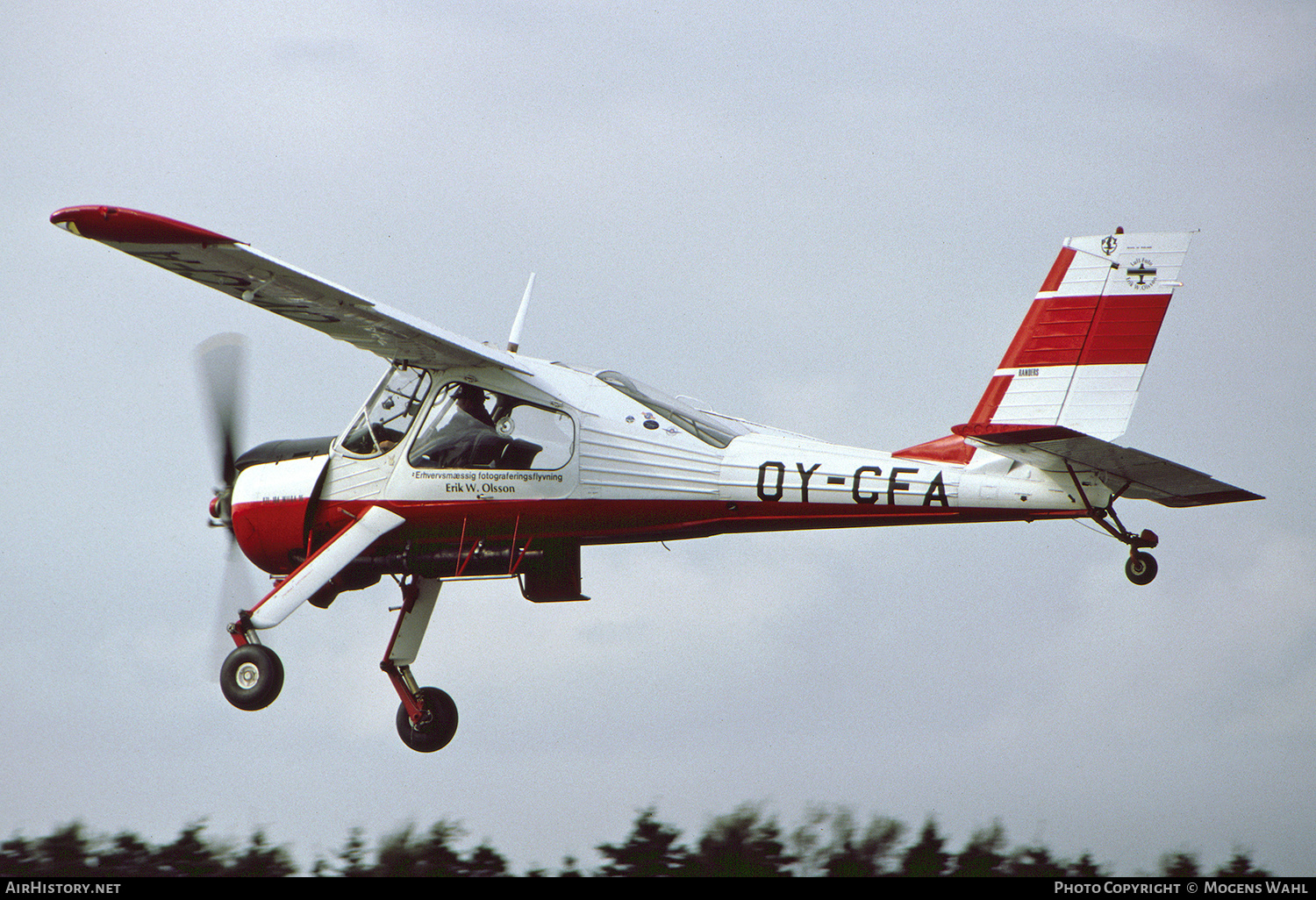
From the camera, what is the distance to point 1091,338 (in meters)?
12.7

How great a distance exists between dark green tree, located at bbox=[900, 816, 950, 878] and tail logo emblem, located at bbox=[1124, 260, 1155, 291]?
16.3ft

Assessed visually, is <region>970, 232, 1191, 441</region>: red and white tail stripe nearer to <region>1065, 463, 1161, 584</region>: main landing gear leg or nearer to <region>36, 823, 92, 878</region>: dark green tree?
<region>1065, 463, 1161, 584</region>: main landing gear leg

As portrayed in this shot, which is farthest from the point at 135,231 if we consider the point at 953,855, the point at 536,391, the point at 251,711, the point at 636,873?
the point at 953,855

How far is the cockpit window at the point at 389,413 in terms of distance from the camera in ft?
46.3

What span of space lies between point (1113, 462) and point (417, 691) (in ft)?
25.5

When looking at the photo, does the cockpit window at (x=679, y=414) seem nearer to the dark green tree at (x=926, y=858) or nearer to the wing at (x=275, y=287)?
the wing at (x=275, y=287)

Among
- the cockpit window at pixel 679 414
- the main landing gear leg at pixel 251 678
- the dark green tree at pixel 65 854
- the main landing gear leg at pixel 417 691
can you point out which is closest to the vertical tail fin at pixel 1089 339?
the cockpit window at pixel 679 414

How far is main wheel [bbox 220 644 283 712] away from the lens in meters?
13.5

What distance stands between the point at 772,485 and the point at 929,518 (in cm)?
144

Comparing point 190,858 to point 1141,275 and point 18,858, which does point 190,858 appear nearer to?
point 18,858

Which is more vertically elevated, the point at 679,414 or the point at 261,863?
the point at 679,414

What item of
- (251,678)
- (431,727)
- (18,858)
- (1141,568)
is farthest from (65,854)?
(1141,568)

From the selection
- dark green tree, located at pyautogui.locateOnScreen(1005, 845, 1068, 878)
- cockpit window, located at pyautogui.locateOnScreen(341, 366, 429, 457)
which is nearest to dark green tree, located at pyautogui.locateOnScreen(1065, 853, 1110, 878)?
dark green tree, located at pyautogui.locateOnScreen(1005, 845, 1068, 878)

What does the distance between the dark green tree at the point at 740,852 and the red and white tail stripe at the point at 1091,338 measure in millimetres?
4100
